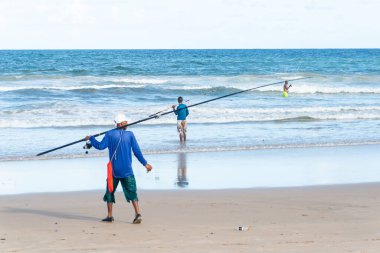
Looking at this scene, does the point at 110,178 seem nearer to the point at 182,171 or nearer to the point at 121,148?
the point at 121,148

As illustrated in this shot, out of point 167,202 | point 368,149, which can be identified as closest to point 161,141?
point 368,149

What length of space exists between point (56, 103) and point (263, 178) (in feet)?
53.9

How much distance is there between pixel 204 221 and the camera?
9352 millimetres

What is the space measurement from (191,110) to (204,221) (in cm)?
1706

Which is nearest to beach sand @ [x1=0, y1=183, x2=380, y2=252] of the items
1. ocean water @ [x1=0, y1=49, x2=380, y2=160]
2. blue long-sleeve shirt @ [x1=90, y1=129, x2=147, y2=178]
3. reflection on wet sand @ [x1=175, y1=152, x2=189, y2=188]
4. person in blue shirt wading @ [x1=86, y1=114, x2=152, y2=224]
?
person in blue shirt wading @ [x1=86, y1=114, x2=152, y2=224]

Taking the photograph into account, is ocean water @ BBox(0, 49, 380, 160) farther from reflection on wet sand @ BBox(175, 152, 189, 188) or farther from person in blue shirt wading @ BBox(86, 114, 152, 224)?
person in blue shirt wading @ BBox(86, 114, 152, 224)

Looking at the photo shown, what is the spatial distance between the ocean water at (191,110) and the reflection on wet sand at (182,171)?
1.02 m

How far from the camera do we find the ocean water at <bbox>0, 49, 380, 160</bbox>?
18.4 meters

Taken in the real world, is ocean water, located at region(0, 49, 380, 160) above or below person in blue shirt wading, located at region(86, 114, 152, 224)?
above

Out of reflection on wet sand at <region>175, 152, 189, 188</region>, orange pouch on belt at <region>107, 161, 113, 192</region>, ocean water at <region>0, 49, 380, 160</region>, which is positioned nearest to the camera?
orange pouch on belt at <region>107, 161, 113, 192</region>

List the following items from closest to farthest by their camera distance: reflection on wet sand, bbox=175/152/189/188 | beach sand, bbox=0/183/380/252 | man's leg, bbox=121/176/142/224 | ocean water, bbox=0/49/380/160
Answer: beach sand, bbox=0/183/380/252 < man's leg, bbox=121/176/142/224 < reflection on wet sand, bbox=175/152/189/188 < ocean water, bbox=0/49/380/160

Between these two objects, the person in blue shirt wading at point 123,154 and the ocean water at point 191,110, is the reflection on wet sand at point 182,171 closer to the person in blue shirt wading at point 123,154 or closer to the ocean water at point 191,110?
the ocean water at point 191,110

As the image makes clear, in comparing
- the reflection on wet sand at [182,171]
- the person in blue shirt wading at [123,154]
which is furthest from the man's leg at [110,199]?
the reflection on wet sand at [182,171]

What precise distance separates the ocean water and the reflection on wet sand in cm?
102
